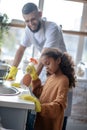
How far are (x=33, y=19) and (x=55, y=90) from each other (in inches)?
24.5

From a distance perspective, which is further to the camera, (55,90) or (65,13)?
(65,13)

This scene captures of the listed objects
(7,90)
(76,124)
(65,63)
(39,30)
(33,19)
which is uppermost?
(33,19)

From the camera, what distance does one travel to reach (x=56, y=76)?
1694mm

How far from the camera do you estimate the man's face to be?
190 centimetres

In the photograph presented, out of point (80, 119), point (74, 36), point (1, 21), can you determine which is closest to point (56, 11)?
point (74, 36)

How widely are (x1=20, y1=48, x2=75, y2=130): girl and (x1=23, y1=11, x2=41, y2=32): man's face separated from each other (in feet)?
1.20

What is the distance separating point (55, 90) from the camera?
161 centimetres

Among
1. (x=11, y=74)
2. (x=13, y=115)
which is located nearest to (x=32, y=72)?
(x=11, y=74)

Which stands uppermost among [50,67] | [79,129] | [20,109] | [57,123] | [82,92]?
[50,67]

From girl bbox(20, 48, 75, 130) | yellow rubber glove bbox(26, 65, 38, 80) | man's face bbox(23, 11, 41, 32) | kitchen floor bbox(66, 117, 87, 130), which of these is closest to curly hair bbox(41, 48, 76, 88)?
girl bbox(20, 48, 75, 130)

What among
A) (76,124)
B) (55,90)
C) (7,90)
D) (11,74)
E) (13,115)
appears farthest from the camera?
(76,124)

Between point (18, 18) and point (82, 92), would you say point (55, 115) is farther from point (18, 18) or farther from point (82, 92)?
point (18, 18)

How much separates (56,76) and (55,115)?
0.31 meters

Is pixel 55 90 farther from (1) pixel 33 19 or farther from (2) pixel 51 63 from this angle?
(1) pixel 33 19
